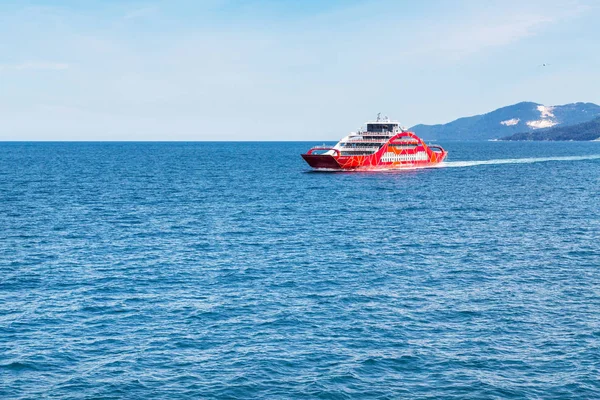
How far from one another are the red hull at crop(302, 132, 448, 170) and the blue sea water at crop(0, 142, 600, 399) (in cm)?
6284

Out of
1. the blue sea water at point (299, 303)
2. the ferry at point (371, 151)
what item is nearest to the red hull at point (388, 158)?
the ferry at point (371, 151)

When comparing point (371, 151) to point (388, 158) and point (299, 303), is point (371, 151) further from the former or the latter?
point (299, 303)

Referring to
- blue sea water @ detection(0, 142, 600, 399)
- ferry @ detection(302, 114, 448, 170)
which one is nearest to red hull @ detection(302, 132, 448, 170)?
ferry @ detection(302, 114, 448, 170)

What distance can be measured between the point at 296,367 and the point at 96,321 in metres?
13.6

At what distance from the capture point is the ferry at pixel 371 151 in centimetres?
14975

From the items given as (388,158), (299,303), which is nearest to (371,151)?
(388,158)

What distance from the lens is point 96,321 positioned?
38.4 m

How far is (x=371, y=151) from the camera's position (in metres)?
156

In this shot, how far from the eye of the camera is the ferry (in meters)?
150

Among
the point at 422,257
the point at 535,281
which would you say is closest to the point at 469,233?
the point at 422,257

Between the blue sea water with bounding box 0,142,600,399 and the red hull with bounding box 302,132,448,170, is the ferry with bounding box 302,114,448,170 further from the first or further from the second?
the blue sea water with bounding box 0,142,600,399

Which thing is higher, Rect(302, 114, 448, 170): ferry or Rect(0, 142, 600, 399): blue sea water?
Rect(302, 114, 448, 170): ferry

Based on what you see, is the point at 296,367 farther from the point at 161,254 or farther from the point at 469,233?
the point at 469,233

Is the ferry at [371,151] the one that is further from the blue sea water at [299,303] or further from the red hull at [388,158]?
the blue sea water at [299,303]
